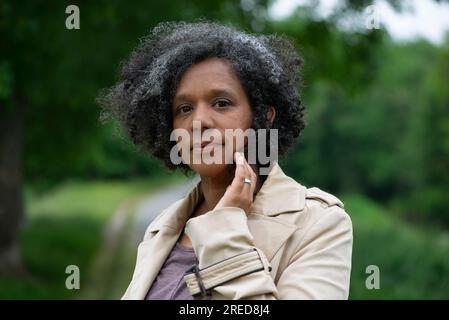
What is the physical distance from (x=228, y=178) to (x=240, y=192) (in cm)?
22

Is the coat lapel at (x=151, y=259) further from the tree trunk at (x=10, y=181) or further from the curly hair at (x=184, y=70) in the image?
the tree trunk at (x=10, y=181)

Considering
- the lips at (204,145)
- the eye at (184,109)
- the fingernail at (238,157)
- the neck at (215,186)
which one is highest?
the eye at (184,109)

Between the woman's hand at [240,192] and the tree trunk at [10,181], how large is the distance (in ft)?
38.4

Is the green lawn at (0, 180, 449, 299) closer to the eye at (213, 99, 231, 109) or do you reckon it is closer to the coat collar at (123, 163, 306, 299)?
the coat collar at (123, 163, 306, 299)

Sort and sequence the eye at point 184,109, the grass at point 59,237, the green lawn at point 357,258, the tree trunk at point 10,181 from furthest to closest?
1. the tree trunk at point 10,181
2. the grass at point 59,237
3. the green lawn at point 357,258
4. the eye at point 184,109

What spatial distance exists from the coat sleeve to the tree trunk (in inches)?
465

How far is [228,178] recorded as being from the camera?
269 cm

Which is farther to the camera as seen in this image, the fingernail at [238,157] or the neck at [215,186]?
the neck at [215,186]

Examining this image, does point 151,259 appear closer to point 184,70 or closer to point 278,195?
point 278,195

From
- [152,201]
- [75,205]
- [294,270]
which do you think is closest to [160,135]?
[294,270]

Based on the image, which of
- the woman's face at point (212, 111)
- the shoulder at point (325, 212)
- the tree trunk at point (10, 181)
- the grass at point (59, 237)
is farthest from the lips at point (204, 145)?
the tree trunk at point (10, 181)

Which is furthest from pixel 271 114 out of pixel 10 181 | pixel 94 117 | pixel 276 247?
pixel 94 117

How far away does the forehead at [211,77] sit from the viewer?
2580 mm

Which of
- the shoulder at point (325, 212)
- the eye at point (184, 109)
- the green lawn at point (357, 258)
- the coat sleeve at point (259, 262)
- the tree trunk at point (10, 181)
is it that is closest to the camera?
the coat sleeve at point (259, 262)
